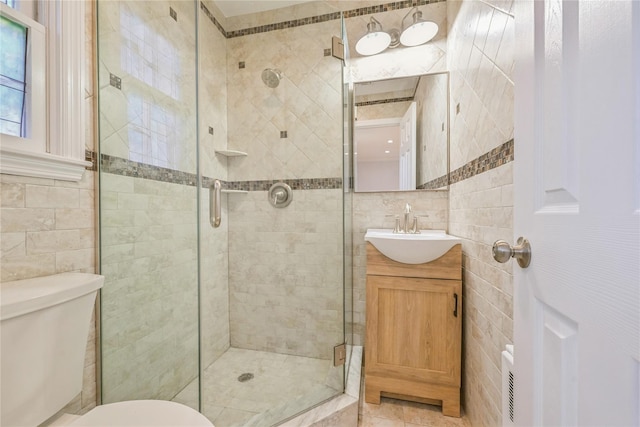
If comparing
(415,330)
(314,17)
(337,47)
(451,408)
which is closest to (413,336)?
(415,330)

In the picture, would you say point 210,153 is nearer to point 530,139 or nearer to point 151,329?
point 151,329

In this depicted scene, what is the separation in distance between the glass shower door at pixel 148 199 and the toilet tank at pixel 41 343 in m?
0.23

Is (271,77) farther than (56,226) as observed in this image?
Yes

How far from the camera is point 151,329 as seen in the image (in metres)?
1.31

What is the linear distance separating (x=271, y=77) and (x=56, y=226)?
1565mm

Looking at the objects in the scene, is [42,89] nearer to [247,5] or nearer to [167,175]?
[167,175]

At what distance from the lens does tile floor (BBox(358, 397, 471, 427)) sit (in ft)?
4.45

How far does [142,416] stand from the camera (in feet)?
2.73

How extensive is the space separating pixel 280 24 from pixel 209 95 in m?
0.73

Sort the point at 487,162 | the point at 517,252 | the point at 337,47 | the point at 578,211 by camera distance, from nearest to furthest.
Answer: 1. the point at 578,211
2. the point at 517,252
3. the point at 487,162
4. the point at 337,47

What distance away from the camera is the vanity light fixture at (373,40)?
1805 millimetres

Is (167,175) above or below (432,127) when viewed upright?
below

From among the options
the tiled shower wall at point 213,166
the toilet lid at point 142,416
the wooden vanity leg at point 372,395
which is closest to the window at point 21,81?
the tiled shower wall at point 213,166

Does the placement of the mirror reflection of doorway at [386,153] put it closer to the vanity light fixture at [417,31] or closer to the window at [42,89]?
the vanity light fixture at [417,31]
